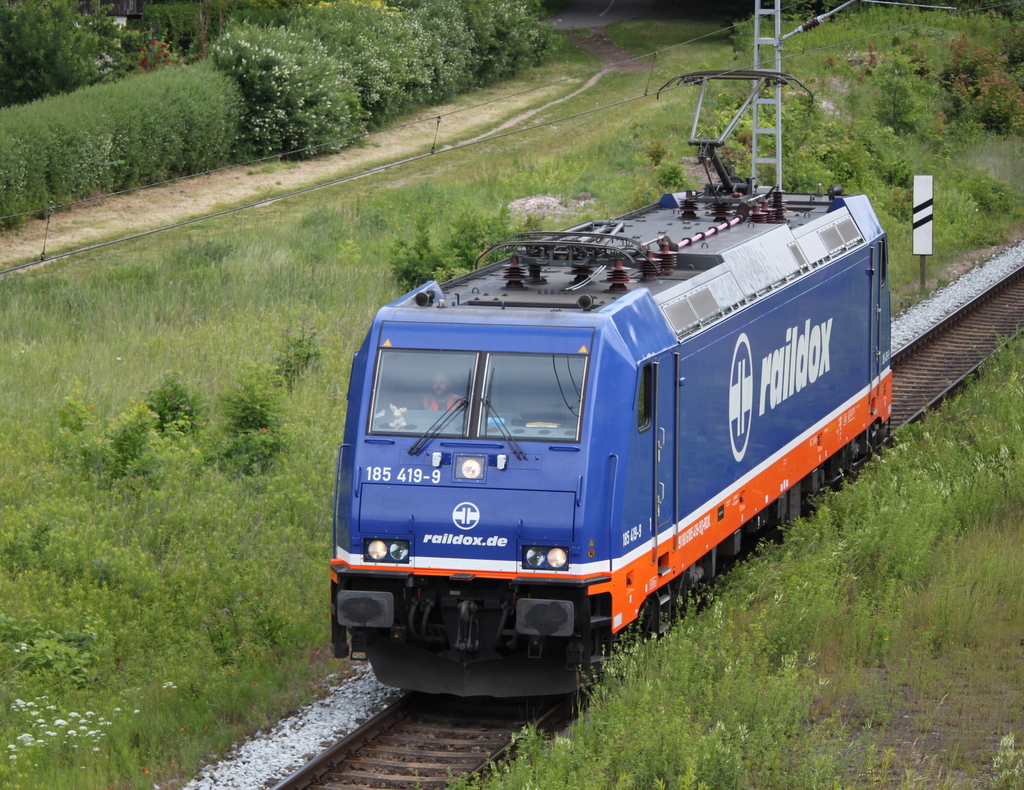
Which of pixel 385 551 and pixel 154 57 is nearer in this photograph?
pixel 385 551

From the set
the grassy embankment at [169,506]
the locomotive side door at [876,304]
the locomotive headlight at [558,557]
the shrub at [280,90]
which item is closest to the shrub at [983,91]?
the shrub at [280,90]

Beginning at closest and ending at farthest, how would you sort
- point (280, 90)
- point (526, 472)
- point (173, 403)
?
point (526, 472), point (173, 403), point (280, 90)

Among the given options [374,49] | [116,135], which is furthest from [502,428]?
[374,49]

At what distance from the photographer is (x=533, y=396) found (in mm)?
9781

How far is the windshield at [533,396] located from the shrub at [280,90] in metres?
29.0

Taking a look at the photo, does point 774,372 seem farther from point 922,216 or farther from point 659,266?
point 922,216

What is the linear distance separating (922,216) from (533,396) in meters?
17.5

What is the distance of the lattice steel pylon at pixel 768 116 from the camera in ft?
78.0

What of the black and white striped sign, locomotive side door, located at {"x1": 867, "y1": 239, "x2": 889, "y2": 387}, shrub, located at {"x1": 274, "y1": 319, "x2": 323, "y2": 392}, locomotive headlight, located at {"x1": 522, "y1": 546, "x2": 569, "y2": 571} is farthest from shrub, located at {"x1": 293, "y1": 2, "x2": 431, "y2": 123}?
locomotive headlight, located at {"x1": 522, "y1": 546, "x2": 569, "y2": 571}

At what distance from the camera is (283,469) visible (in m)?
15.4

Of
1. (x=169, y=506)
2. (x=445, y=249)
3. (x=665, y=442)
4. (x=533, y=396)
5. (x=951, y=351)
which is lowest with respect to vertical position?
(x=951, y=351)

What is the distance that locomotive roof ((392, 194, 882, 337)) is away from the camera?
10.7 m

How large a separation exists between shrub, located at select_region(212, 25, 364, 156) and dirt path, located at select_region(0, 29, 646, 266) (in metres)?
0.75

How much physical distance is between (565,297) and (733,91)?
3097 cm
